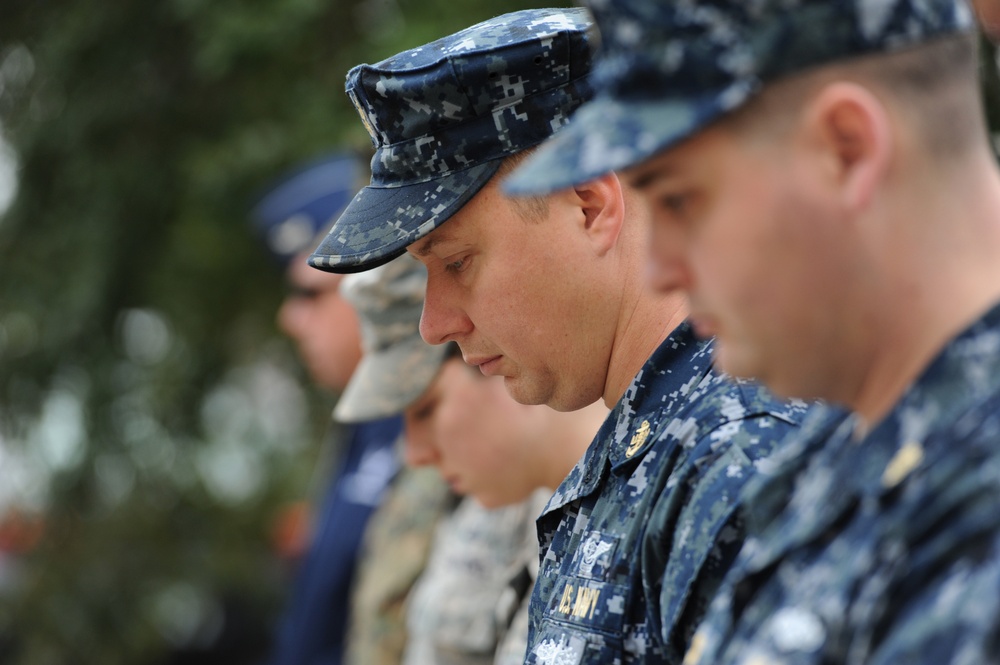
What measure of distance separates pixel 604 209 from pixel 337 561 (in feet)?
11.4

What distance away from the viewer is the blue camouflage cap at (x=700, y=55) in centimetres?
138

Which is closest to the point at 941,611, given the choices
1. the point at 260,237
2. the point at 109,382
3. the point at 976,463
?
the point at 976,463

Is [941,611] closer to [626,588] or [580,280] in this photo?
[626,588]

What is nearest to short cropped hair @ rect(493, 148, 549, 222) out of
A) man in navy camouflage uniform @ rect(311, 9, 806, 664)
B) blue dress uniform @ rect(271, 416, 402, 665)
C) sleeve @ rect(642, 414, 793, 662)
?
man in navy camouflage uniform @ rect(311, 9, 806, 664)

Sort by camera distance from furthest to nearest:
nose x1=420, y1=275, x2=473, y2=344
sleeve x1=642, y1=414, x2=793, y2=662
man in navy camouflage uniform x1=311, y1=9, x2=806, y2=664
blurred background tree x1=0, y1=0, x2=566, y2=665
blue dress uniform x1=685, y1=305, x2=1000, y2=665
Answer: blurred background tree x1=0, y1=0, x2=566, y2=665 → nose x1=420, y1=275, x2=473, y2=344 → man in navy camouflage uniform x1=311, y1=9, x2=806, y2=664 → sleeve x1=642, y1=414, x2=793, y2=662 → blue dress uniform x1=685, y1=305, x2=1000, y2=665

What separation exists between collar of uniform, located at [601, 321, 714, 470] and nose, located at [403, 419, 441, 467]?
1.58 m

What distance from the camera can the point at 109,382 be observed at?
7.00 m

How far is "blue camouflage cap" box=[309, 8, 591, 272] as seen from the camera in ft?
7.48

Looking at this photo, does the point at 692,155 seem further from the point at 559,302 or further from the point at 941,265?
the point at 559,302

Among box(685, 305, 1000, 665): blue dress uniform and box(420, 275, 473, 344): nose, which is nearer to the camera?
box(685, 305, 1000, 665): blue dress uniform

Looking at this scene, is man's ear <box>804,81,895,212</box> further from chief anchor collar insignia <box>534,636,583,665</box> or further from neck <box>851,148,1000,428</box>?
chief anchor collar insignia <box>534,636,583,665</box>

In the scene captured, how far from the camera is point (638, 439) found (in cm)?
208

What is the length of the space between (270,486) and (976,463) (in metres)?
7.98

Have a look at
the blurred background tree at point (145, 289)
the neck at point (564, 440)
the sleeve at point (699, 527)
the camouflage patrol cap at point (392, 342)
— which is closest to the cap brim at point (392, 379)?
the camouflage patrol cap at point (392, 342)
